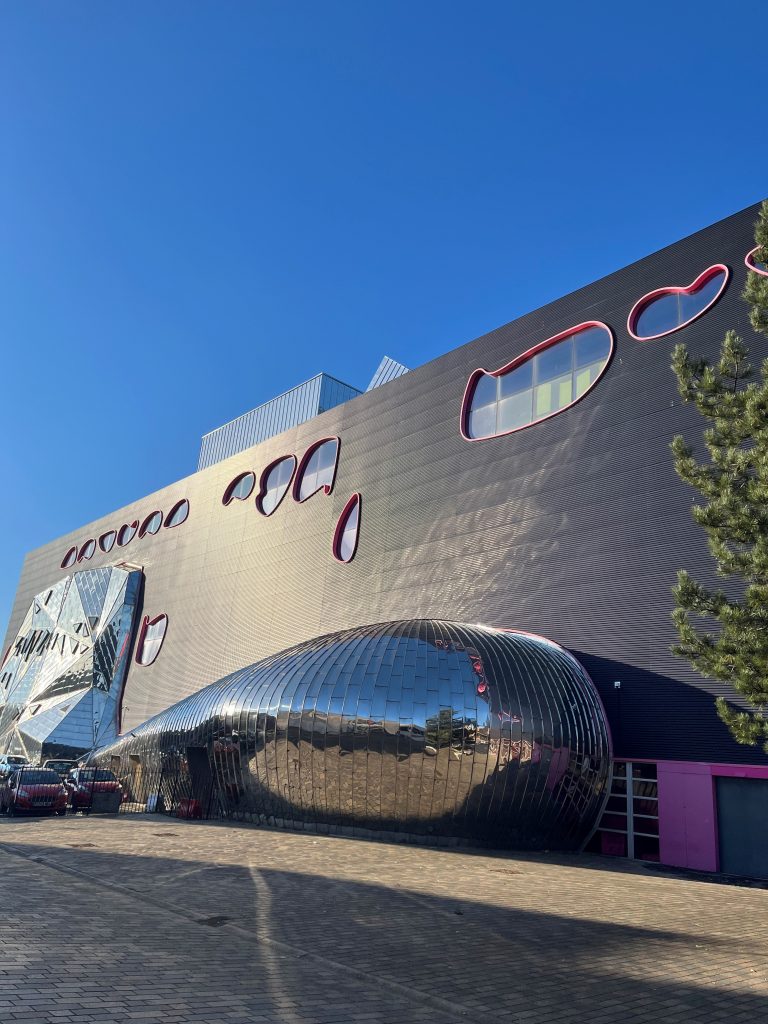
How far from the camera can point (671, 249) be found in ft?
75.9

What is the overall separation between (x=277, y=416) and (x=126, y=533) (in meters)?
14.0

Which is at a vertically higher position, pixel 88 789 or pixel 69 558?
pixel 69 558

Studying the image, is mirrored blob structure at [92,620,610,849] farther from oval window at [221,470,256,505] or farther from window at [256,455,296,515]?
oval window at [221,470,256,505]

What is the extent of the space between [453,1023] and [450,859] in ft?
33.4

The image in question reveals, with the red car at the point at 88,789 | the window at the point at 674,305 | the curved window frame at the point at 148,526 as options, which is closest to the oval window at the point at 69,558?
the curved window frame at the point at 148,526

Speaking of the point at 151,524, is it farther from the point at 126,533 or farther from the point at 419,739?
the point at 419,739

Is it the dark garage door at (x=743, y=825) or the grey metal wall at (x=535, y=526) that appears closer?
the dark garage door at (x=743, y=825)

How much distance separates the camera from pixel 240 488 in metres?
42.6

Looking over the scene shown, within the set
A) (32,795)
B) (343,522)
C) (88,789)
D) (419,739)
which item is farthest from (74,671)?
(419,739)

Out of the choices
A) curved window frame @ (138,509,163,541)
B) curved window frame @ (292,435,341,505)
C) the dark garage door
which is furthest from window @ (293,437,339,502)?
the dark garage door

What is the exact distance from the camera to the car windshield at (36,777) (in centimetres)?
2236

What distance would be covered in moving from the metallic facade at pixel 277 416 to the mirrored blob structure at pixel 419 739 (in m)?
26.8

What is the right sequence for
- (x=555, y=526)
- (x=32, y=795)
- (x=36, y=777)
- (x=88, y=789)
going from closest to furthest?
1. (x=32, y=795)
2. (x=36, y=777)
3. (x=555, y=526)
4. (x=88, y=789)

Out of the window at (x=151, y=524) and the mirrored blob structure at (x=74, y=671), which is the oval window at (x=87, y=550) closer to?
the mirrored blob structure at (x=74, y=671)
